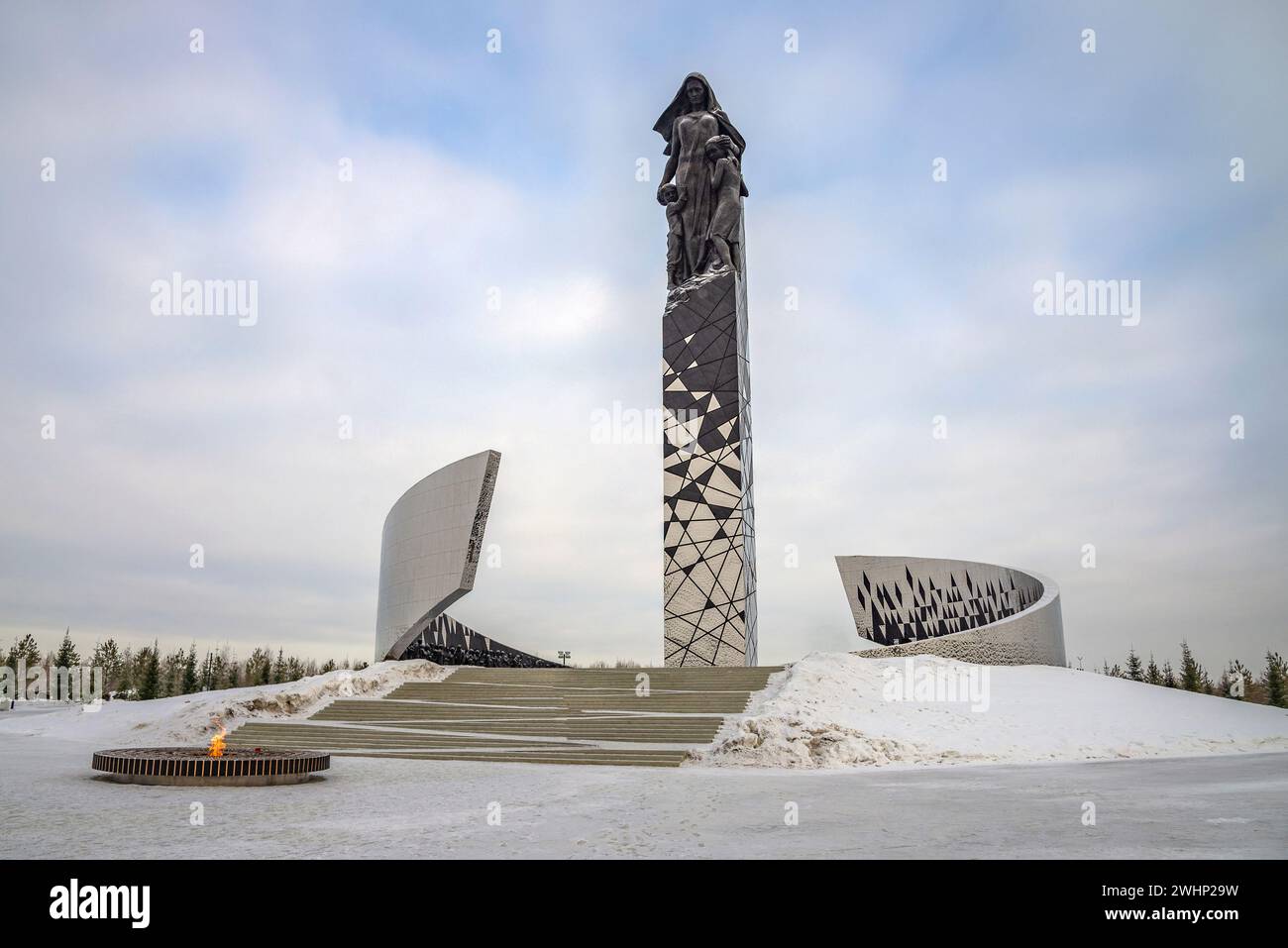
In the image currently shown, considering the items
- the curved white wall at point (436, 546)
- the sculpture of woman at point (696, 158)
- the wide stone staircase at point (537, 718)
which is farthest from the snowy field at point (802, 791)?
the sculpture of woman at point (696, 158)

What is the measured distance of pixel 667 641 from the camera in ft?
79.4

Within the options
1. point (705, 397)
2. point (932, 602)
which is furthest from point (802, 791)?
point (932, 602)

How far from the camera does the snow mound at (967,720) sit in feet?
37.3

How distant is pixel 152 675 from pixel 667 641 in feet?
76.8

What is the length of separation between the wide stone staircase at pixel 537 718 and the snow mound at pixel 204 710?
46 cm

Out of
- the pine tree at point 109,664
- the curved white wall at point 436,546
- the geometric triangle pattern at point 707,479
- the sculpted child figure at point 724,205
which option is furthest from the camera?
the pine tree at point 109,664

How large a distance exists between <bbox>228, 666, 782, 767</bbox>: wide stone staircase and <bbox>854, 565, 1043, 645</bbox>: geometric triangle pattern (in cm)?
1138

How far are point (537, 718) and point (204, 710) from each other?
6552 mm

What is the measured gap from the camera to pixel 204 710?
50.1 feet

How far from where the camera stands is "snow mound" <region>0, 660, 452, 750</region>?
14523mm

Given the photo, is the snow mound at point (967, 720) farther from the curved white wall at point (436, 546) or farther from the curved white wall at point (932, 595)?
the curved white wall at point (436, 546)

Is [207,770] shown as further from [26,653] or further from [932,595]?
[26,653]

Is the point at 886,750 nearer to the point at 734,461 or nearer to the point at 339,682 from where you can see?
the point at 339,682
